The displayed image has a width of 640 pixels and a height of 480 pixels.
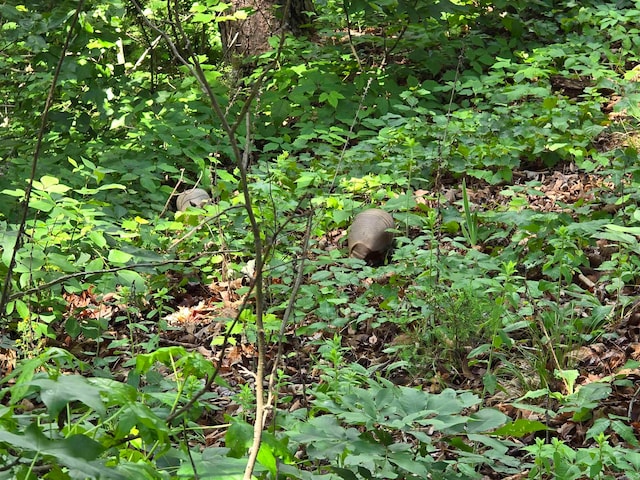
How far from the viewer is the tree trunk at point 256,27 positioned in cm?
747

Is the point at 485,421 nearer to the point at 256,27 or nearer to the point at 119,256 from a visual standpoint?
the point at 119,256

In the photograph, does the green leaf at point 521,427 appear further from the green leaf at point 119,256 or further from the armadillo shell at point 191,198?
the armadillo shell at point 191,198

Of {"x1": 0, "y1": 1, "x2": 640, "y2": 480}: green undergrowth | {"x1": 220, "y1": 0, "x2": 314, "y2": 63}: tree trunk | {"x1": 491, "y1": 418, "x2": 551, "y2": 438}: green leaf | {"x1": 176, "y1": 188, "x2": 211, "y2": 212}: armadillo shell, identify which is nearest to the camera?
{"x1": 0, "y1": 1, "x2": 640, "y2": 480}: green undergrowth

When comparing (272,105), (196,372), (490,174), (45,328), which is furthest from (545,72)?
(196,372)

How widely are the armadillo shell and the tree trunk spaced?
225cm

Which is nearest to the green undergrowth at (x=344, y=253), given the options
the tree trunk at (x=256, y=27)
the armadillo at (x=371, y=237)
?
the armadillo at (x=371, y=237)

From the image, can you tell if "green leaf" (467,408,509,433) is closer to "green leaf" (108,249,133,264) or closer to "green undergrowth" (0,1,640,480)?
"green undergrowth" (0,1,640,480)

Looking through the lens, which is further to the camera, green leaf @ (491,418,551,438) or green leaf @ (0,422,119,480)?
green leaf @ (491,418,551,438)

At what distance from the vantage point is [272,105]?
21.0 ft

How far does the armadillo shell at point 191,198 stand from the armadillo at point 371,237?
133cm

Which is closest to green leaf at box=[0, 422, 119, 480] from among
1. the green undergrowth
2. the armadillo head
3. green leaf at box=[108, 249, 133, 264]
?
the green undergrowth

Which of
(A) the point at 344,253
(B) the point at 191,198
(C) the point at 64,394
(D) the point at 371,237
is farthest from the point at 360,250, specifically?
(C) the point at 64,394

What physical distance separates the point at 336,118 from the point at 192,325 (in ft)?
8.35

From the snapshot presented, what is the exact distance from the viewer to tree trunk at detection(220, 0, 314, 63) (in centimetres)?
747
